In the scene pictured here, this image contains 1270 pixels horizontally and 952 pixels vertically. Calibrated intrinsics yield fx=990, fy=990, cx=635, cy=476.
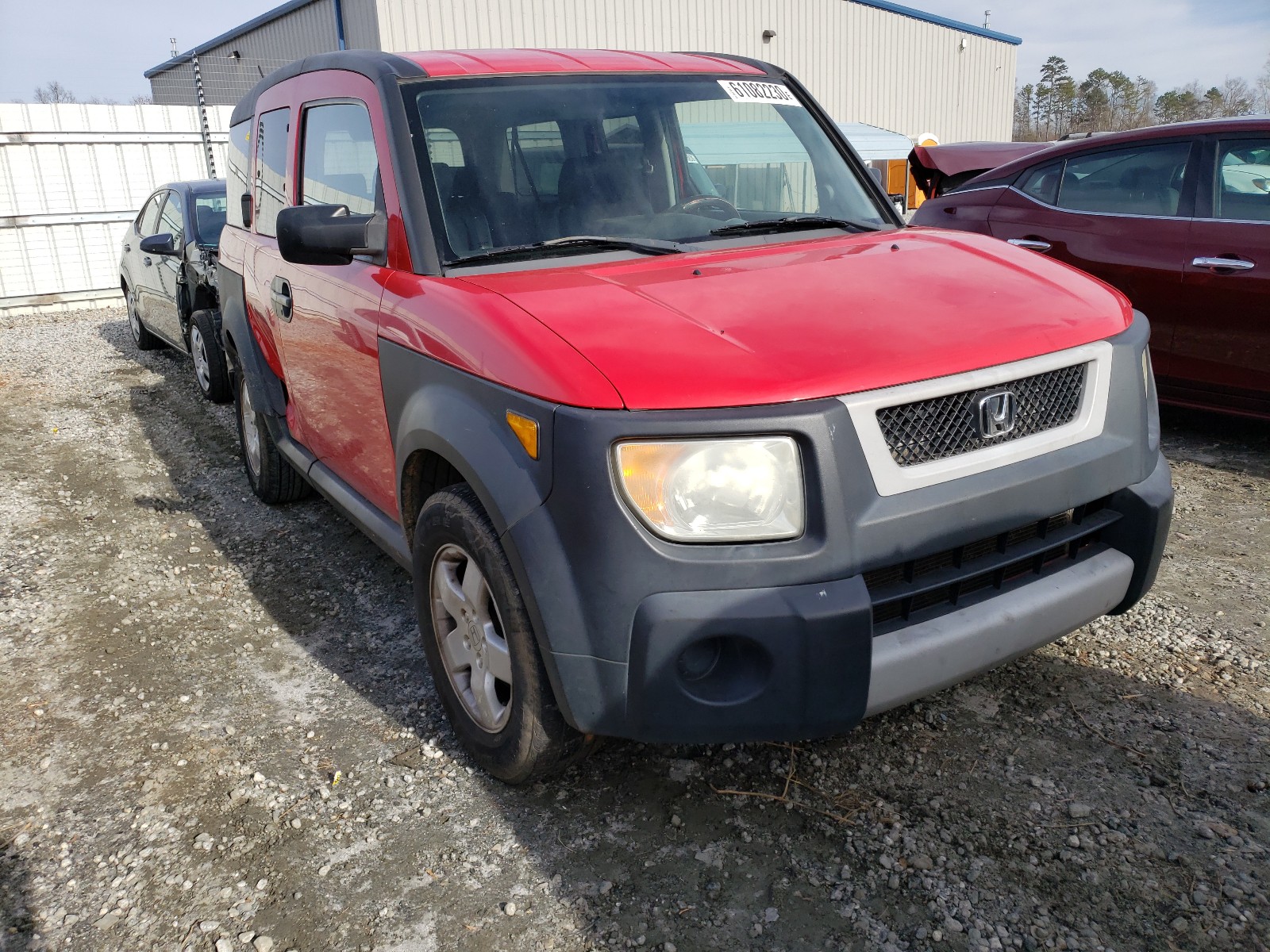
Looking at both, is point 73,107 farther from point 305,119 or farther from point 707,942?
point 707,942

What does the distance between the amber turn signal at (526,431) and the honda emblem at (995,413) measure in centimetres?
97

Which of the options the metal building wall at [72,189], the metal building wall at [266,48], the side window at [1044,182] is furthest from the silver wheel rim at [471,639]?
the metal building wall at [266,48]

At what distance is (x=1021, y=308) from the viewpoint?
241 centimetres

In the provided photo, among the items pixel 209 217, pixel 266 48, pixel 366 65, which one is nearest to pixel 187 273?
pixel 209 217

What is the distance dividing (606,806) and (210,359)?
18.9 ft

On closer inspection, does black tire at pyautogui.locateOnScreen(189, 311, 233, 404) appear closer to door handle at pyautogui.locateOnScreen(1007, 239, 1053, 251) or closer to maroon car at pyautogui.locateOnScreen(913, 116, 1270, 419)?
door handle at pyautogui.locateOnScreen(1007, 239, 1053, 251)

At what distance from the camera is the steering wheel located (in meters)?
3.11

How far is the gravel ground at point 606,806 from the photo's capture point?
2.17 metres

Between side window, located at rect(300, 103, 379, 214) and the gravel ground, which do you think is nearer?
the gravel ground

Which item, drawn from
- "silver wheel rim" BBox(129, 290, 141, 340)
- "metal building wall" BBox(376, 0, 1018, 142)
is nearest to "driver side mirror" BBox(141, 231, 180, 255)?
"silver wheel rim" BBox(129, 290, 141, 340)

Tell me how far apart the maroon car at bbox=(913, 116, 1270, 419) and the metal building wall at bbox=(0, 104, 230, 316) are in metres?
13.2

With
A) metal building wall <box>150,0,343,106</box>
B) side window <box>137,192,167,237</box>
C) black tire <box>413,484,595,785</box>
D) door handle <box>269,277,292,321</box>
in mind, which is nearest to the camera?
black tire <box>413,484,595,785</box>

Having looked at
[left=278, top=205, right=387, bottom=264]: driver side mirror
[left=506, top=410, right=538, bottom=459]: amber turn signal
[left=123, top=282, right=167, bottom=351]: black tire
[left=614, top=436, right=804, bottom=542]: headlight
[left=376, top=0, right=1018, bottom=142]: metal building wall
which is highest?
[left=376, top=0, right=1018, bottom=142]: metal building wall

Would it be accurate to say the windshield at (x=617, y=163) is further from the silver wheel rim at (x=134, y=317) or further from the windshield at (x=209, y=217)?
the silver wheel rim at (x=134, y=317)
